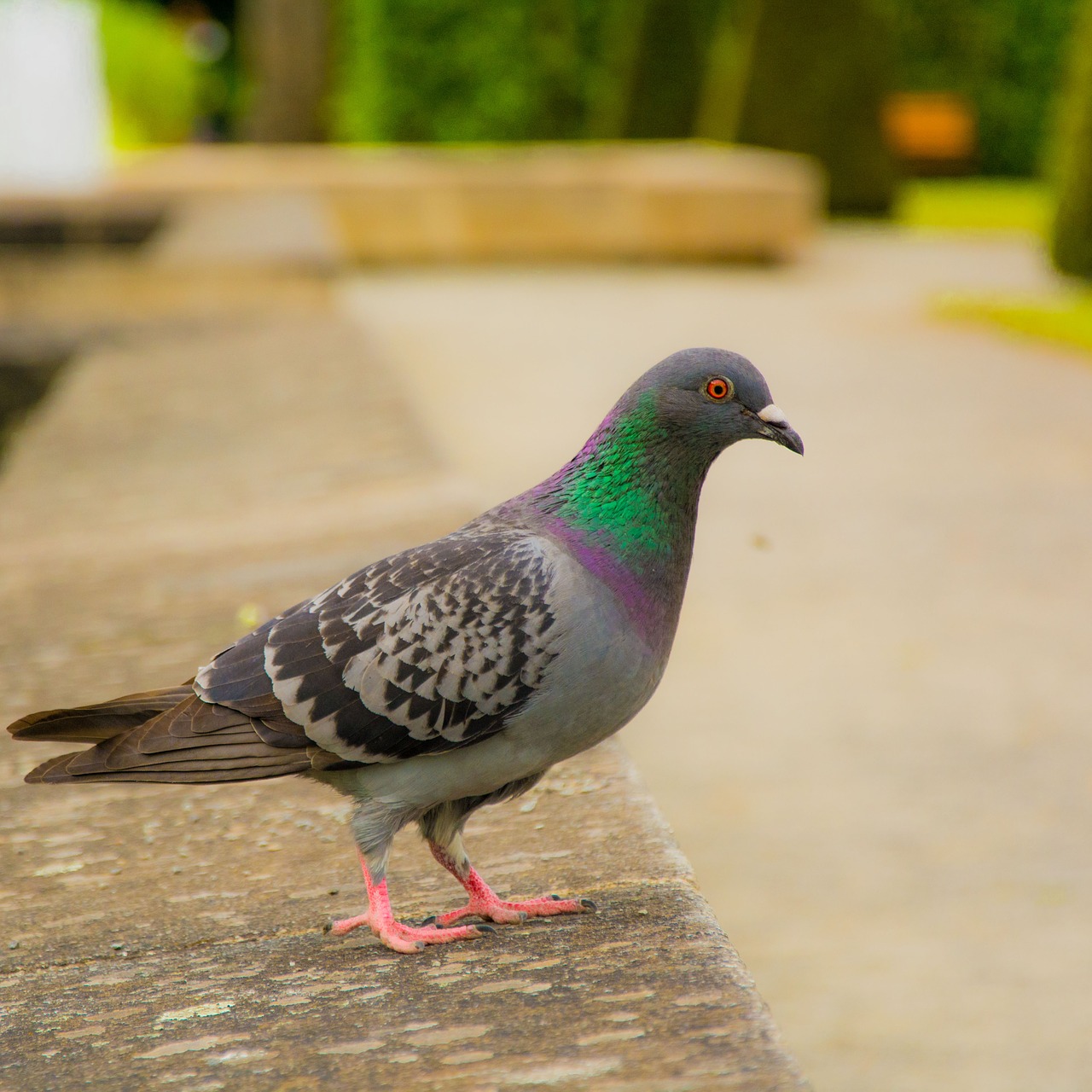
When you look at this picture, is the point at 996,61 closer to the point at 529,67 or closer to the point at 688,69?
the point at 688,69

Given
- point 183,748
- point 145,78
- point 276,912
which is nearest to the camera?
point 183,748

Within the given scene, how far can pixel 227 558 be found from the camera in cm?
393

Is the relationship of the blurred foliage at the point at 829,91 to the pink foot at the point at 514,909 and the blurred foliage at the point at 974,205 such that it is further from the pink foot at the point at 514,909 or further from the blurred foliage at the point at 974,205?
the pink foot at the point at 514,909

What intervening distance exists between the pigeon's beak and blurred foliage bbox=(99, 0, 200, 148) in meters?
24.8

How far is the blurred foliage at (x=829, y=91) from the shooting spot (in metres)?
16.1

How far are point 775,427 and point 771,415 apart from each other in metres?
0.02

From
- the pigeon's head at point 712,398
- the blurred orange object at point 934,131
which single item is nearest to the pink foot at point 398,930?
the pigeon's head at point 712,398

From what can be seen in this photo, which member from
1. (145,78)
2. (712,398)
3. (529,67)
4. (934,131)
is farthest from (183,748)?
(145,78)

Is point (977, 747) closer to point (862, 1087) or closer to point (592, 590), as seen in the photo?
point (862, 1087)

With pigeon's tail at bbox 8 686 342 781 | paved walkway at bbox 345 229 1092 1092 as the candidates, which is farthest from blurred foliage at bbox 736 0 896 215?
pigeon's tail at bbox 8 686 342 781

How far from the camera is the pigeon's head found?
79.3 inches

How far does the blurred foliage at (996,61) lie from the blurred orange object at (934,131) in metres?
0.60

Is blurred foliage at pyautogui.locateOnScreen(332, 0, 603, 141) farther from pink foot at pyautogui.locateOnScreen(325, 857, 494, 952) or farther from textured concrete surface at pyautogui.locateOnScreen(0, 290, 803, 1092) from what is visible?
pink foot at pyautogui.locateOnScreen(325, 857, 494, 952)

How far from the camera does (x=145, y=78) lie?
2752cm
